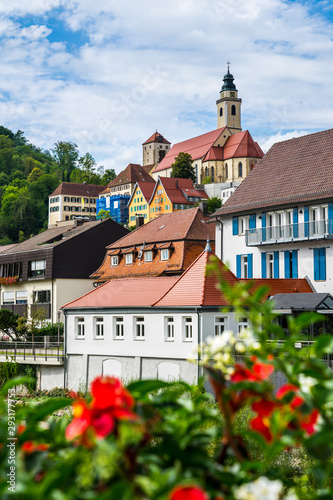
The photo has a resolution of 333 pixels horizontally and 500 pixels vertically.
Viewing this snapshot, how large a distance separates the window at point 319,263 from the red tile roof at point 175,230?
14.6m

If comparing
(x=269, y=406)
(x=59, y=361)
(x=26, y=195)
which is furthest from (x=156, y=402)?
(x=26, y=195)

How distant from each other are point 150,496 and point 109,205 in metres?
138

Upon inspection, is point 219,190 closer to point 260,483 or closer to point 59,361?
point 59,361

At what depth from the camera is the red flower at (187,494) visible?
1974 millimetres

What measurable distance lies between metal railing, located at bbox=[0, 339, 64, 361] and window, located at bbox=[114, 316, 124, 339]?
3.83 meters

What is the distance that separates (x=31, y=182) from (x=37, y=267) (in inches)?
4452

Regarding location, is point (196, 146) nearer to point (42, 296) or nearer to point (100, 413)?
point (42, 296)

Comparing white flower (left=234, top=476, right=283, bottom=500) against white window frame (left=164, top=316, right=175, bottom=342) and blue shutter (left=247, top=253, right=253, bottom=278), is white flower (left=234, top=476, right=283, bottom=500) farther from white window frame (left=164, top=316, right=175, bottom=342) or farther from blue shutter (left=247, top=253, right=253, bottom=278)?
blue shutter (left=247, top=253, right=253, bottom=278)

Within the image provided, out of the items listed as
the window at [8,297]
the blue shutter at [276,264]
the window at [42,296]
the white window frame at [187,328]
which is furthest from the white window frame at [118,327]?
the window at [8,297]

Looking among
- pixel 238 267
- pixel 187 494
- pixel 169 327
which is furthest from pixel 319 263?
pixel 187 494

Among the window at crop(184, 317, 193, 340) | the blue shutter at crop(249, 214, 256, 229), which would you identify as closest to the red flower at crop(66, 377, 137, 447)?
the window at crop(184, 317, 193, 340)

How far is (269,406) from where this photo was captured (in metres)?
2.66

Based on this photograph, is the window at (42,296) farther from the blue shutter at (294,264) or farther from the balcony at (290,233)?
the blue shutter at (294,264)

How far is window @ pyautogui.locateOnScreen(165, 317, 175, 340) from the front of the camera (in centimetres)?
3250
